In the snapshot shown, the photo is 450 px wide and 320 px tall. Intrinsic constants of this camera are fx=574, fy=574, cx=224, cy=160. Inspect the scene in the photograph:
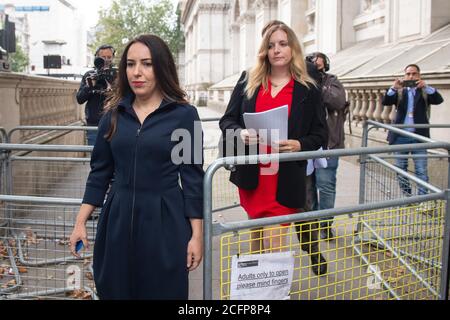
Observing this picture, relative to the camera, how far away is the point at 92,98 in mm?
6914

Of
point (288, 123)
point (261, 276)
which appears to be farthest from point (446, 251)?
point (261, 276)

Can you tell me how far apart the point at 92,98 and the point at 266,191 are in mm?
3683

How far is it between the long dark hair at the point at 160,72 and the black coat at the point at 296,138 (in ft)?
3.64

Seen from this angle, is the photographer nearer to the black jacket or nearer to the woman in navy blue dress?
the black jacket

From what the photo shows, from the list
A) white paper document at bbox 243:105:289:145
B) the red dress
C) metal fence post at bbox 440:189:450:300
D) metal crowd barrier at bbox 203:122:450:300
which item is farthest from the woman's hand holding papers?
metal fence post at bbox 440:189:450:300

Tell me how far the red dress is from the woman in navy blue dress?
111cm

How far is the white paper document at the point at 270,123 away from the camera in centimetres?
363

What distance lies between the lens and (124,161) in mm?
2777

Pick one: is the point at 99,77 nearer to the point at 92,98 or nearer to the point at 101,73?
the point at 101,73

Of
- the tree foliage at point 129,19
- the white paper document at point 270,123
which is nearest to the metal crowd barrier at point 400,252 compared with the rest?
the white paper document at point 270,123

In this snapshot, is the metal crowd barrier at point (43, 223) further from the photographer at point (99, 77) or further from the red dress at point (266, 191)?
the red dress at point (266, 191)

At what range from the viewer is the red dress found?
3895 millimetres
